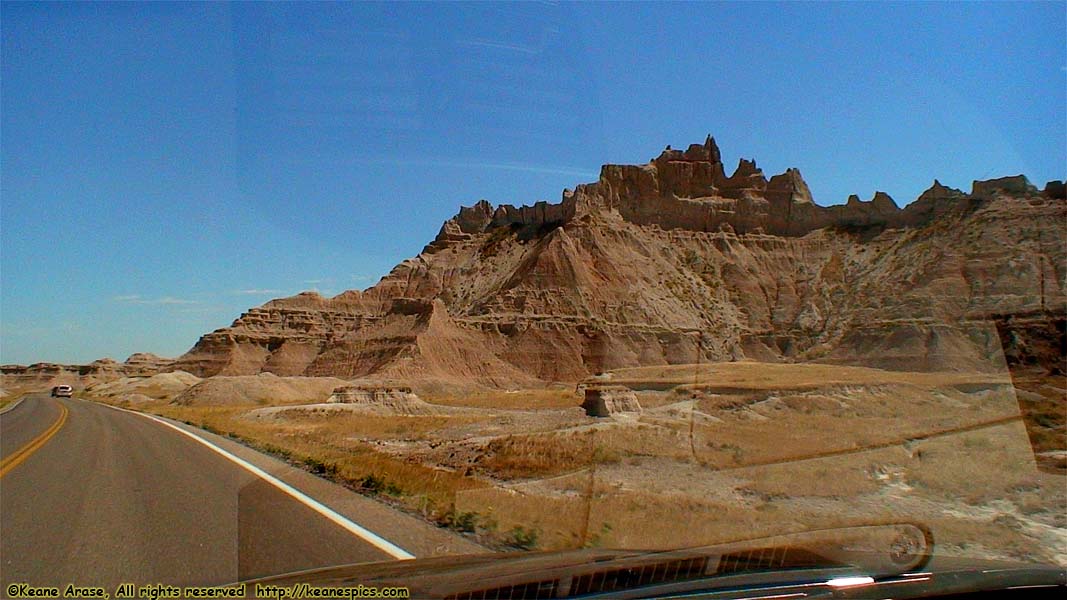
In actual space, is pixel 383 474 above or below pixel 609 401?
below

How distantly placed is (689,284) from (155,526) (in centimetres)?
10031

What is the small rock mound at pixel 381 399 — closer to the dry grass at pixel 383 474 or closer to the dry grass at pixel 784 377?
the dry grass at pixel 784 377

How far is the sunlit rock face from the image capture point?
7906cm

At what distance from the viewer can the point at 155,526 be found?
31.6ft

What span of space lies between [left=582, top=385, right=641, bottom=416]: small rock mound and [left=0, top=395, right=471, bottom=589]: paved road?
830 inches

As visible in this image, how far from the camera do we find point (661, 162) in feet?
394

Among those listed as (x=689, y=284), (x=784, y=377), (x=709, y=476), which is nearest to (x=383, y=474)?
(x=709, y=476)

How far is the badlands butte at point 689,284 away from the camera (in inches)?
3113

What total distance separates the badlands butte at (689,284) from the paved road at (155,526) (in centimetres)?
5965

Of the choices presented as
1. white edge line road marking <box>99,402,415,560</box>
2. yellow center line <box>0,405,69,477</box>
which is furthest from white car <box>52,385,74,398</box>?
white edge line road marking <box>99,402,415,560</box>

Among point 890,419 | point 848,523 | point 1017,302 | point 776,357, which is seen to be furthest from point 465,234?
point 848,523

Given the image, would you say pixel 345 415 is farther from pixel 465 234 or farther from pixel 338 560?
pixel 465 234

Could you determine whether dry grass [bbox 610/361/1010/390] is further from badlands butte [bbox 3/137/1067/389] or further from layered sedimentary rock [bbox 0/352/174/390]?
layered sedimentary rock [bbox 0/352/174/390]

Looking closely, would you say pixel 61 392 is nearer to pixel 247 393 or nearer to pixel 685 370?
pixel 247 393
